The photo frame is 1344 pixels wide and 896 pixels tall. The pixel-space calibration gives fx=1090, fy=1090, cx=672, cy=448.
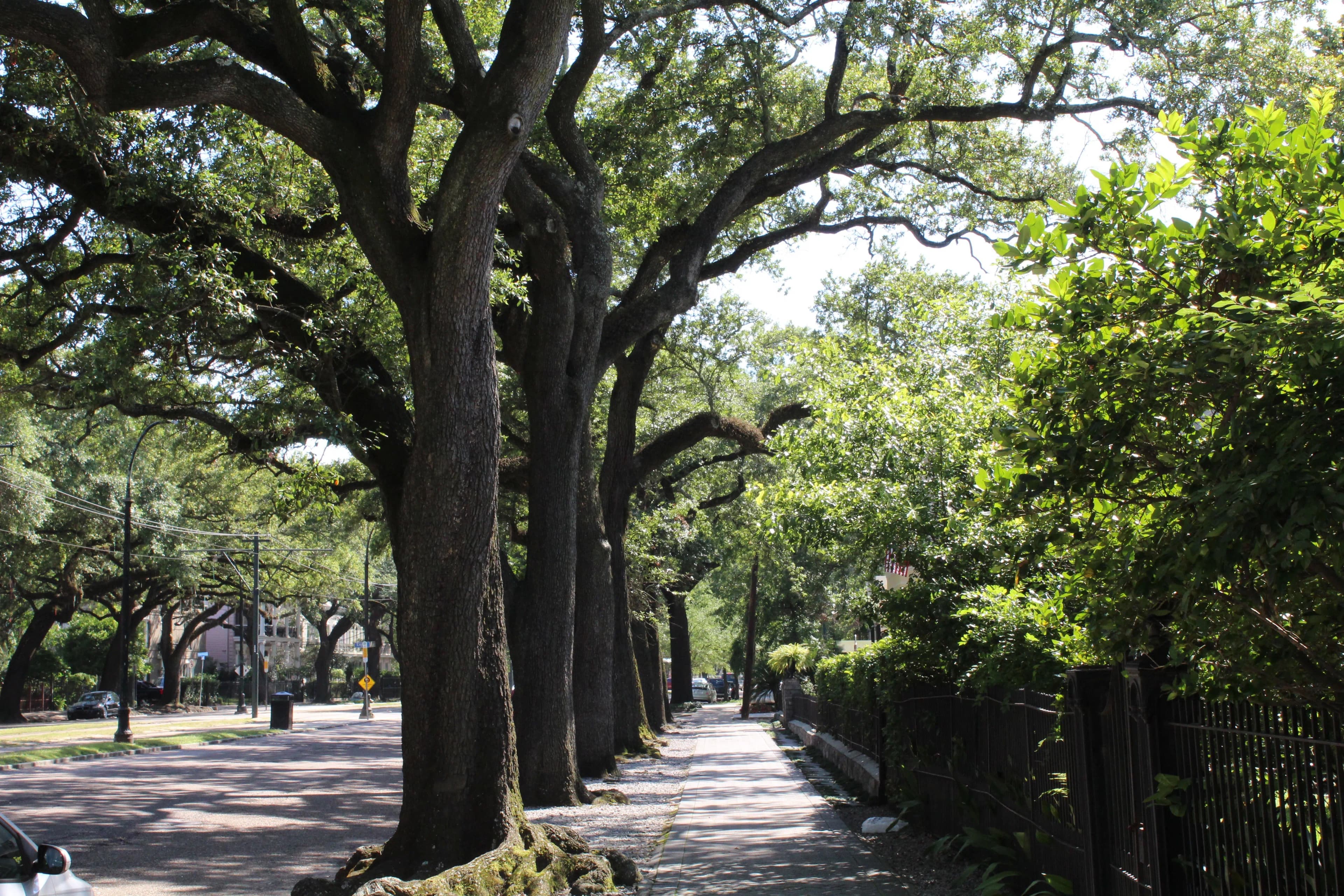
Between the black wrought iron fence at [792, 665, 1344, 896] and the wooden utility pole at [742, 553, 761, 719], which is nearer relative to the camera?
the black wrought iron fence at [792, 665, 1344, 896]

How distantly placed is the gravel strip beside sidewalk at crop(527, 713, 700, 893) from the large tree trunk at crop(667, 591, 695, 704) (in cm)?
1910

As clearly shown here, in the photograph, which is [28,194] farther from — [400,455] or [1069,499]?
[1069,499]

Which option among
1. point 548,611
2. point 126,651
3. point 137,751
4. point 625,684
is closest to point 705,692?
point 126,651

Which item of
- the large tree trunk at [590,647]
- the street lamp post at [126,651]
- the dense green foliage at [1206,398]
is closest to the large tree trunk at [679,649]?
the street lamp post at [126,651]

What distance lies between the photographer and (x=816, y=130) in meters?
16.9

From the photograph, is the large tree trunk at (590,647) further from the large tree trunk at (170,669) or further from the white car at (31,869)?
the large tree trunk at (170,669)

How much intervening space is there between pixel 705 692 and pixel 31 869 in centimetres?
7736

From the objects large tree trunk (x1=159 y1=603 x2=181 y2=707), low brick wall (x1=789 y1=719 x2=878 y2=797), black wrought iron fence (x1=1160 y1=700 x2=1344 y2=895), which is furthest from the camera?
large tree trunk (x1=159 y1=603 x2=181 y2=707)

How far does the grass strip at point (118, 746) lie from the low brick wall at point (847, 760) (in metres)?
17.5

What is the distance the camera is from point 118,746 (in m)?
29.2

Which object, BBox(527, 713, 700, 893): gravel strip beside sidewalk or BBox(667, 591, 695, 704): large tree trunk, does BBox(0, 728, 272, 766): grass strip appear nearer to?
BBox(527, 713, 700, 893): gravel strip beside sidewalk

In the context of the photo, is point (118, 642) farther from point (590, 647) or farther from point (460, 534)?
point (460, 534)

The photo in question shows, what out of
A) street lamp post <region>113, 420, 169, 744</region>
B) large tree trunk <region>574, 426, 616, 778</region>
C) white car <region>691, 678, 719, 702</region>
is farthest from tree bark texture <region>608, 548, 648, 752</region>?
white car <region>691, 678, 719, 702</region>

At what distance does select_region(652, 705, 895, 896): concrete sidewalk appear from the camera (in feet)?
30.7
